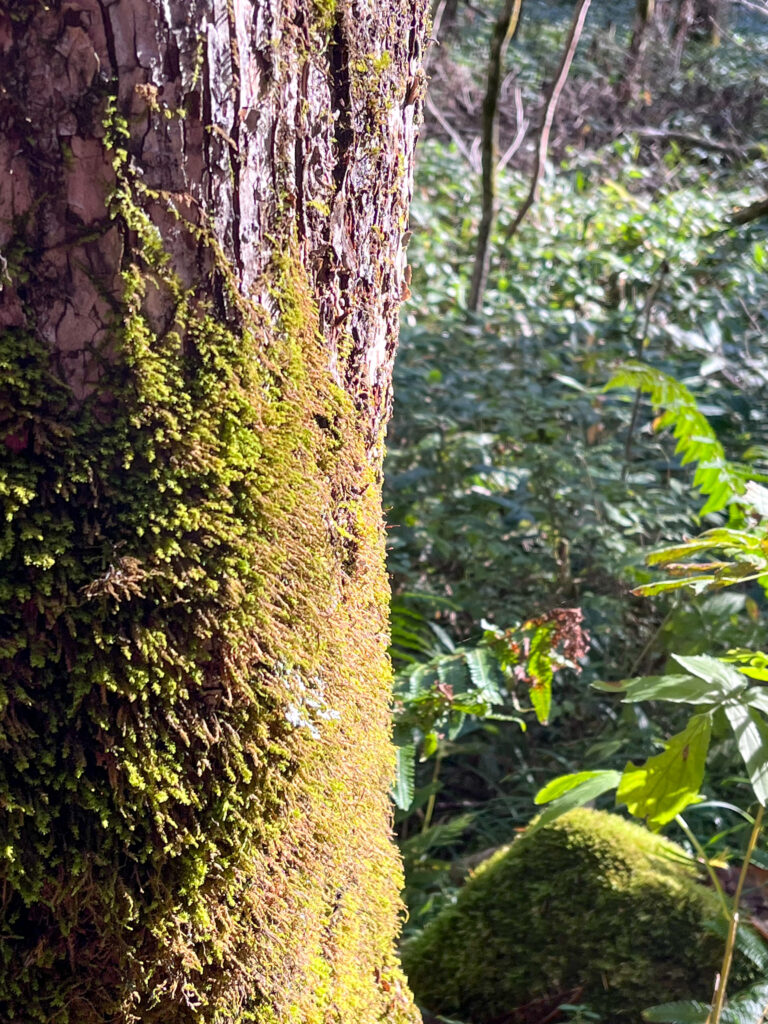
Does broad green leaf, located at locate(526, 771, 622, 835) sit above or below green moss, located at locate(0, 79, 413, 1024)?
below

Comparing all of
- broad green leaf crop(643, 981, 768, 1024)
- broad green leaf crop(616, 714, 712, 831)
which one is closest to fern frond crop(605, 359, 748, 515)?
broad green leaf crop(616, 714, 712, 831)

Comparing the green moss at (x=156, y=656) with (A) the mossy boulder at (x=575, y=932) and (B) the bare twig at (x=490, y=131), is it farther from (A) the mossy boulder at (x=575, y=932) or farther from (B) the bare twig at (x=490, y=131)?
(B) the bare twig at (x=490, y=131)

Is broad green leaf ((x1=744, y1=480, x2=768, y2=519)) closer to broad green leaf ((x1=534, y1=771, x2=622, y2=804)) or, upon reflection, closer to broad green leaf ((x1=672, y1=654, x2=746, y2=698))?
broad green leaf ((x1=672, y1=654, x2=746, y2=698))

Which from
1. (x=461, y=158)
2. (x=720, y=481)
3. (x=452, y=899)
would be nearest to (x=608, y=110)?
(x=461, y=158)

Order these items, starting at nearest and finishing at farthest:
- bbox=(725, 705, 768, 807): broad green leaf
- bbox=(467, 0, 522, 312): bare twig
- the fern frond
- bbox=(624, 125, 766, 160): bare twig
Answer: bbox=(725, 705, 768, 807): broad green leaf
the fern frond
bbox=(467, 0, 522, 312): bare twig
bbox=(624, 125, 766, 160): bare twig

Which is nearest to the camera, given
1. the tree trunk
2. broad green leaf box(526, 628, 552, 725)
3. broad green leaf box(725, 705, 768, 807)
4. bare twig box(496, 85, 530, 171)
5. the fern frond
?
the tree trunk

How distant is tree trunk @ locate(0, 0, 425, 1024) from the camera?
38.9 inches

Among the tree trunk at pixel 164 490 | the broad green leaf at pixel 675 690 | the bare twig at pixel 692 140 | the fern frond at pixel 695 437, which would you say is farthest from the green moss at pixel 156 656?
the bare twig at pixel 692 140

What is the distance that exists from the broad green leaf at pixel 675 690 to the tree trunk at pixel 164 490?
76 centimetres

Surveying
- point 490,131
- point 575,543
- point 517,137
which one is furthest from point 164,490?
point 517,137

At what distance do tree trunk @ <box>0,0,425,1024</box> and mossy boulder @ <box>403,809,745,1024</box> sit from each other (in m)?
1.27

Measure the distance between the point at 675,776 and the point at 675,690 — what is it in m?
0.17

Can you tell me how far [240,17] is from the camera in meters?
1.01

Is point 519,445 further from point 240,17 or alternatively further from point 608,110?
point 608,110
